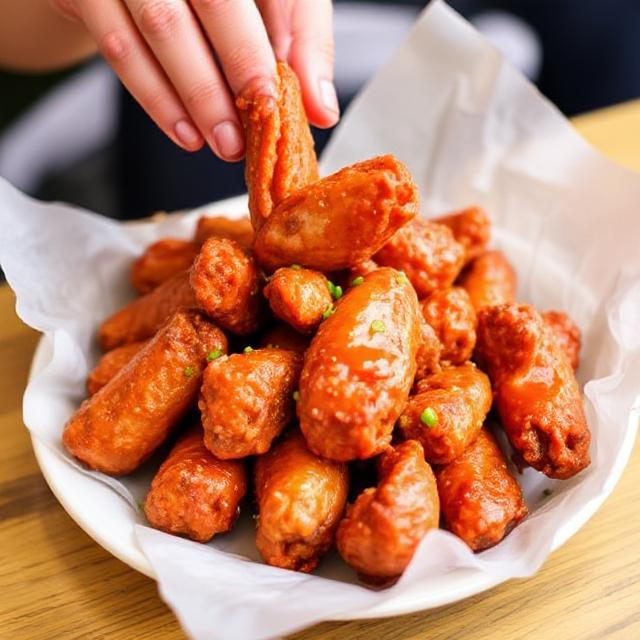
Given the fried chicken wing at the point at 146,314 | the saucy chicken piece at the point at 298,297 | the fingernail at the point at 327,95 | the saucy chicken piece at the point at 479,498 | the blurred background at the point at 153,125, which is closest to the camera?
the saucy chicken piece at the point at 479,498

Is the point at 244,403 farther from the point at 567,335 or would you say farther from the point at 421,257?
the point at 567,335

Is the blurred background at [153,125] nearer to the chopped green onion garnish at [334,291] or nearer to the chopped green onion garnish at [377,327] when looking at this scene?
the chopped green onion garnish at [334,291]

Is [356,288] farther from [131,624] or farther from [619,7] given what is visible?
[619,7]

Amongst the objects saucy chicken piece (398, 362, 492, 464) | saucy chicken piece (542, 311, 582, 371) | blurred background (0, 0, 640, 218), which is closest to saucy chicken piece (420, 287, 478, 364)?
saucy chicken piece (398, 362, 492, 464)

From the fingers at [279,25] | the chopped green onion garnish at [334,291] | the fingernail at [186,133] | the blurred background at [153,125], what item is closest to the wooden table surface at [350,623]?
the chopped green onion garnish at [334,291]

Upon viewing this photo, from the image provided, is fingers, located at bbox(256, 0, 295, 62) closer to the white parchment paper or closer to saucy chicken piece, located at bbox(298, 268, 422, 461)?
the white parchment paper

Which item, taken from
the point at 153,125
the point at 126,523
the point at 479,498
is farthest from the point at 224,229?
the point at 153,125
